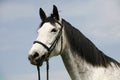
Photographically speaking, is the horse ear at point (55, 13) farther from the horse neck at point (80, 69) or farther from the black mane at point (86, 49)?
the horse neck at point (80, 69)

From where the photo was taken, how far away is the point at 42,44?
12.0 m

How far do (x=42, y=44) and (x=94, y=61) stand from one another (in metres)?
1.27

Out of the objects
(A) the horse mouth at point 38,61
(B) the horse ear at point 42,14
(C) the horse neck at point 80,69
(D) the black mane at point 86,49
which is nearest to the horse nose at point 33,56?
(A) the horse mouth at point 38,61

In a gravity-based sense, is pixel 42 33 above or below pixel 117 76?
Result: above

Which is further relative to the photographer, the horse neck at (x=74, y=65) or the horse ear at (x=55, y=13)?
the horse ear at (x=55, y=13)

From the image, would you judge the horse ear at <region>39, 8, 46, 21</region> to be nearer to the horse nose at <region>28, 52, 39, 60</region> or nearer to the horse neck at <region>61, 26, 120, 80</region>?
the horse neck at <region>61, 26, 120, 80</region>

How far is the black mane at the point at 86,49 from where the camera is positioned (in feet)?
40.2

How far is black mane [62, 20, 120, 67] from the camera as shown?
1226 cm

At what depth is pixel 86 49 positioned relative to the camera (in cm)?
1234

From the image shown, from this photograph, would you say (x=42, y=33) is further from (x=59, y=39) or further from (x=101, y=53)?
(x=101, y=53)

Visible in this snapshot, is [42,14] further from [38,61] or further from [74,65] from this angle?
[74,65]

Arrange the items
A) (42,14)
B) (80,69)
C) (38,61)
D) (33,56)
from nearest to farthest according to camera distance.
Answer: (33,56), (38,61), (80,69), (42,14)

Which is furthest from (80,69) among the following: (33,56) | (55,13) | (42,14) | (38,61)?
(42,14)

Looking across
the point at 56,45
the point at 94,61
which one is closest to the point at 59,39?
the point at 56,45
